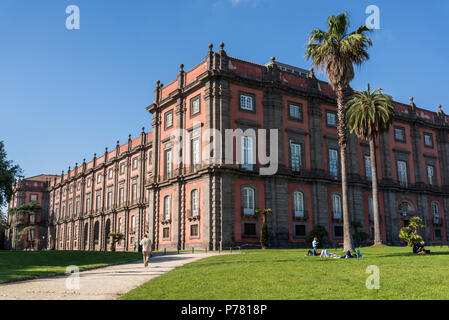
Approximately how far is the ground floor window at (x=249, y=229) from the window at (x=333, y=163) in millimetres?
11209

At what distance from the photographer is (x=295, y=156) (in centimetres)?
4000

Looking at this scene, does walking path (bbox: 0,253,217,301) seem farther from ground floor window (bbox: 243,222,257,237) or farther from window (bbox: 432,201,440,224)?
window (bbox: 432,201,440,224)

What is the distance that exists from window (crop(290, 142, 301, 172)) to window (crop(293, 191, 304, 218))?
238cm

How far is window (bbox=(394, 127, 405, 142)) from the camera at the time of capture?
4950 centimetres

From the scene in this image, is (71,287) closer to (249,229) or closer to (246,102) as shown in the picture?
(249,229)

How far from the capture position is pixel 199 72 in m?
39.0

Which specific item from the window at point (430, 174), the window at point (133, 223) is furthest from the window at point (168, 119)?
the window at point (430, 174)

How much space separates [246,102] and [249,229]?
454 inches

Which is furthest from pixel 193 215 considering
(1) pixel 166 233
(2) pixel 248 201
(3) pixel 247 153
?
(3) pixel 247 153
